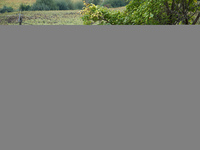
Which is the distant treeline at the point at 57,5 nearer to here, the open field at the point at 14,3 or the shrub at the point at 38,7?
the shrub at the point at 38,7

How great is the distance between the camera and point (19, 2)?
25.5 ft

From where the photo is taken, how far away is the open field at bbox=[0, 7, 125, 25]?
271 inches

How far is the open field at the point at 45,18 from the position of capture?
271 inches

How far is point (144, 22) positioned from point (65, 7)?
3.90 metres

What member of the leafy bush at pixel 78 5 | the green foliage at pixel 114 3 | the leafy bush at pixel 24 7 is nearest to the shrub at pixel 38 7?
the leafy bush at pixel 24 7

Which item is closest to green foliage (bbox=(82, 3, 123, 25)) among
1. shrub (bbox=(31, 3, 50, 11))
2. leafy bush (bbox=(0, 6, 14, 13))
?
shrub (bbox=(31, 3, 50, 11))

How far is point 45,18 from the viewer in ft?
24.1

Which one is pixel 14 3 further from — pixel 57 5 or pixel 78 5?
pixel 78 5

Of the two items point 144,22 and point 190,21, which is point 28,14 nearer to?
point 144,22

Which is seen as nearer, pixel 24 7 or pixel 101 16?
pixel 101 16

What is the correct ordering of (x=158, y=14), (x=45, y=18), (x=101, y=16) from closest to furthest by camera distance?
(x=158, y=14), (x=101, y=16), (x=45, y=18)

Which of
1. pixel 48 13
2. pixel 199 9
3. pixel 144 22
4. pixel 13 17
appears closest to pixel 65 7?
pixel 48 13

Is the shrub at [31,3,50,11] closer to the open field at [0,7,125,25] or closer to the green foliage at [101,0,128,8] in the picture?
the open field at [0,7,125,25]

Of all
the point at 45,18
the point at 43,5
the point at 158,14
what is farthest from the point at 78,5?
the point at 158,14
